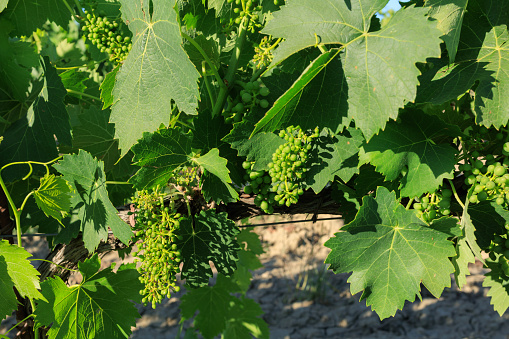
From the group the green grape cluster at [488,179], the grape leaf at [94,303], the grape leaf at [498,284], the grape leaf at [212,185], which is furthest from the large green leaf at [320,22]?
the grape leaf at [94,303]

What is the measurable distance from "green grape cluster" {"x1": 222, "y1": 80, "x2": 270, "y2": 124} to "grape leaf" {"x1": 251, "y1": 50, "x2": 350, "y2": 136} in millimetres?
234

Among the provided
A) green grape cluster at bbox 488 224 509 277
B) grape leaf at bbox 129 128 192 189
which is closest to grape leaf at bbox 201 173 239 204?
grape leaf at bbox 129 128 192 189

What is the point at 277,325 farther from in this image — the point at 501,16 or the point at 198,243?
the point at 501,16

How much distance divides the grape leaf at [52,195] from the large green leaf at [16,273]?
0.16m

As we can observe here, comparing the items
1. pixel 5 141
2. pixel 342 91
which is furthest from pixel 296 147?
pixel 5 141

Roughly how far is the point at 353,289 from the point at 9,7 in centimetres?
176

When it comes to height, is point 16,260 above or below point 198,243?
above

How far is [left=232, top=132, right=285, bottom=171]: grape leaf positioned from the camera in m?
1.39

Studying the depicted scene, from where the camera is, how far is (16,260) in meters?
1.52

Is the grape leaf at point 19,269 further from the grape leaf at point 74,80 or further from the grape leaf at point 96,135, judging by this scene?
the grape leaf at point 74,80

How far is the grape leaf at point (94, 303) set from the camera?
1.60 m

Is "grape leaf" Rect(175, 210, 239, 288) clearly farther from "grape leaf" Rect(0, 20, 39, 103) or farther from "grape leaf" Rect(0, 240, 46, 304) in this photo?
"grape leaf" Rect(0, 20, 39, 103)

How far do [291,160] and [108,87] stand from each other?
0.65 m

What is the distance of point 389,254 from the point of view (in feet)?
4.37
